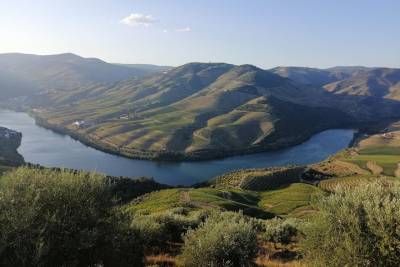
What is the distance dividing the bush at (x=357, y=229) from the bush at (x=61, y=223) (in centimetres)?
736

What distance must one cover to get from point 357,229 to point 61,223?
9818mm

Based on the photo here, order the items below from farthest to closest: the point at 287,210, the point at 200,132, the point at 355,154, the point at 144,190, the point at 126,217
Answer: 1. the point at 200,132
2. the point at 355,154
3. the point at 144,190
4. the point at 287,210
5. the point at 126,217

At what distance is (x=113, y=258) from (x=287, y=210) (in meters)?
67.5

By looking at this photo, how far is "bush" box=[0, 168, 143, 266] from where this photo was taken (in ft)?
43.7

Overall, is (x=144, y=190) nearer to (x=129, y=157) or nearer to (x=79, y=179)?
(x=129, y=157)

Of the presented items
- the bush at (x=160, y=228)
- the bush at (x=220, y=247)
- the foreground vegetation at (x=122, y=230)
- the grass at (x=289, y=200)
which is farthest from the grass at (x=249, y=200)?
the foreground vegetation at (x=122, y=230)

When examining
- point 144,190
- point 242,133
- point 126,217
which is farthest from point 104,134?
point 126,217

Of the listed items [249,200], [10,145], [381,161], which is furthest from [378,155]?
[10,145]

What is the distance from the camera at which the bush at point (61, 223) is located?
13.3 meters

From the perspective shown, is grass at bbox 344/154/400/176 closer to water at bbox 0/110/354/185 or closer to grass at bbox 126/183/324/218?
water at bbox 0/110/354/185

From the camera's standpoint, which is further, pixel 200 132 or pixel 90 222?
pixel 200 132

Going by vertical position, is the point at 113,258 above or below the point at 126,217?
below

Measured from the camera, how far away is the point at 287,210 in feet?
263

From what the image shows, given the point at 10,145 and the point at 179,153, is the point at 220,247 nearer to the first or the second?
the point at 179,153
